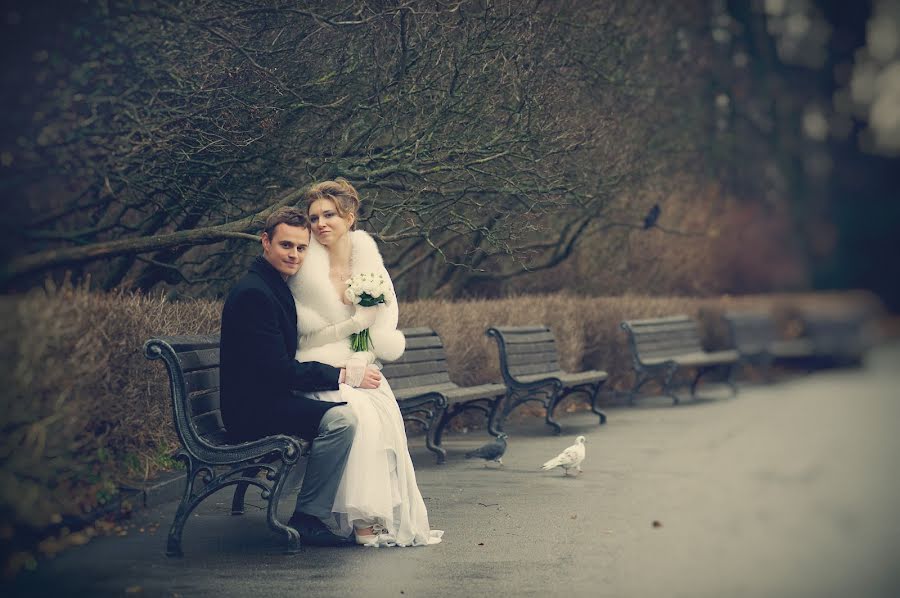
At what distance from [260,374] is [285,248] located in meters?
0.78

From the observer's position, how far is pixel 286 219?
274 inches

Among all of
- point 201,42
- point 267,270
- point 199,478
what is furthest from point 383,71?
point 267,270

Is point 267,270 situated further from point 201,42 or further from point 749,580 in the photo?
point 201,42

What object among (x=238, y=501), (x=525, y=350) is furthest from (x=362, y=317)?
(x=525, y=350)

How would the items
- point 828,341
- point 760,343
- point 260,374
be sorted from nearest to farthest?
point 260,374, point 760,343, point 828,341

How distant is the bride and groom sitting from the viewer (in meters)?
6.61

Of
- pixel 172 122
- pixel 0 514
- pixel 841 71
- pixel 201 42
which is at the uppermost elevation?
pixel 201 42

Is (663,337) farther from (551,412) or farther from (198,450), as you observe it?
(198,450)

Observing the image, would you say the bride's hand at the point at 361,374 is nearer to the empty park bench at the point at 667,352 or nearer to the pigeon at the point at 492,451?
the pigeon at the point at 492,451

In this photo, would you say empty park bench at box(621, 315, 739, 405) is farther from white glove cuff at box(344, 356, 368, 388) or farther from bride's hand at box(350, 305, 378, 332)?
white glove cuff at box(344, 356, 368, 388)

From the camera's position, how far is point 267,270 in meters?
6.89

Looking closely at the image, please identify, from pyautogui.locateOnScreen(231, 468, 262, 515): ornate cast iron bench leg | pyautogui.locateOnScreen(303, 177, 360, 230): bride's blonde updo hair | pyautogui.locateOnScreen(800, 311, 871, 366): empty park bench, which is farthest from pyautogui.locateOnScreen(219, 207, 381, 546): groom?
pyautogui.locateOnScreen(800, 311, 871, 366): empty park bench

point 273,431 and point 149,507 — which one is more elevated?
point 273,431

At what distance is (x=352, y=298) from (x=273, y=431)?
96 cm
